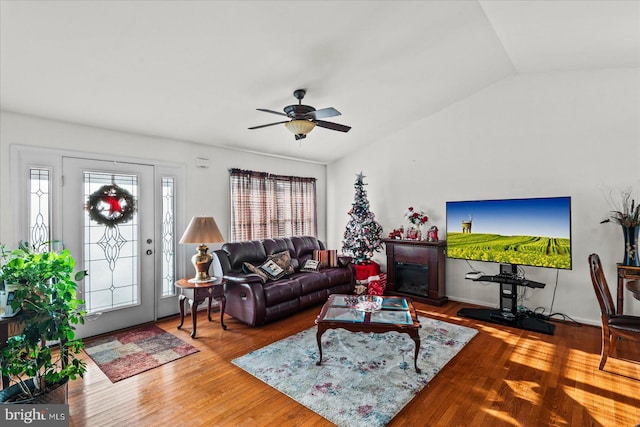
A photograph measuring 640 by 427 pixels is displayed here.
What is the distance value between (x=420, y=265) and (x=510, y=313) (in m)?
1.39

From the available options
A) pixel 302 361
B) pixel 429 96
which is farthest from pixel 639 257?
pixel 302 361

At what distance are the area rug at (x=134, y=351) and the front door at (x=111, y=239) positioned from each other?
32cm

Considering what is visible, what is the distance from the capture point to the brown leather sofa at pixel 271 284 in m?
3.94

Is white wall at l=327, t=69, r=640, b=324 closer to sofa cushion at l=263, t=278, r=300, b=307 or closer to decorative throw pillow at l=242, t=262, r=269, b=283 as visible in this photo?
sofa cushion at l=263, t=278, r=300, b=307

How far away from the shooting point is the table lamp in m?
3.90

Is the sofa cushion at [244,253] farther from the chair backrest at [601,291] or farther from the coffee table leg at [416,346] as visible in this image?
the chair backrest at [601,291]

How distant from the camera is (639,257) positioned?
11.7 ft

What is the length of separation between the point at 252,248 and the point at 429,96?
345 cm

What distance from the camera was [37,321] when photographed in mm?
2018

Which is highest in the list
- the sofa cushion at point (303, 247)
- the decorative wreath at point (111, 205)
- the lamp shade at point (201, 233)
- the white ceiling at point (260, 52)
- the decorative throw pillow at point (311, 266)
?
the white ceiling at point (260, 52)

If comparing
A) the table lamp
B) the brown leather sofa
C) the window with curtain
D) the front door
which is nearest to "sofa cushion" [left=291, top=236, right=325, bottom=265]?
the brown leather sofa

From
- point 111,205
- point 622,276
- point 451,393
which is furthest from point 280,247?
point 622,276

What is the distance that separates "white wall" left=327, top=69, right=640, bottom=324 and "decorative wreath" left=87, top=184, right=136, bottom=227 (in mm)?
4213

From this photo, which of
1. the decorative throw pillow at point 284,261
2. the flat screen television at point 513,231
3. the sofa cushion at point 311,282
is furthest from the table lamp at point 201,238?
the flat screen television at point 513,231
